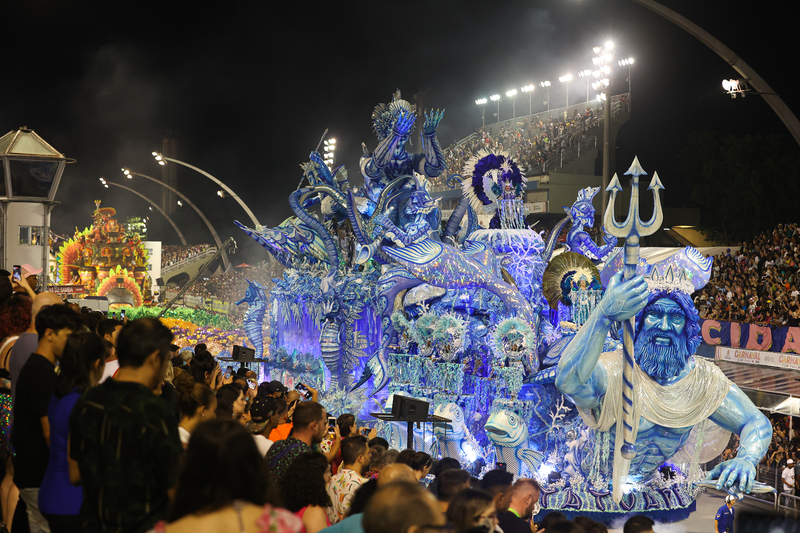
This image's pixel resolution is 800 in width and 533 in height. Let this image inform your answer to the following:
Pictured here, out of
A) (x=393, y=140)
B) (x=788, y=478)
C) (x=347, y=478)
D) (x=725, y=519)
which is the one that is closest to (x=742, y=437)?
(x=725, y=519)

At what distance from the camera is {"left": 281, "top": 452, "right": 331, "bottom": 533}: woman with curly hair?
3.92 meters

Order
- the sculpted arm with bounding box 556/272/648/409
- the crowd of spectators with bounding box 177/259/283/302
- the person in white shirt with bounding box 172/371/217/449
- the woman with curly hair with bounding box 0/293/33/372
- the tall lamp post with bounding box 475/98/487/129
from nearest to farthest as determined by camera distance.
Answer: the person in white shirt with bounding box 172/371/217/449 < the woman with curly hair with bounding box 0/293/33/372 < the sculpted arm with bounding box 556/272/648/409 < the crowd of spectators with bounding box 177/259/283/302 < the tall lamp post with bounding box 475/98/487/129

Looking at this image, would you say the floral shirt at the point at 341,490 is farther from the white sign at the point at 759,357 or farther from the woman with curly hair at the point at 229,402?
the white sign at the point at 759,357

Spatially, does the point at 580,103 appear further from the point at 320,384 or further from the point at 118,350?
the point at 118,350

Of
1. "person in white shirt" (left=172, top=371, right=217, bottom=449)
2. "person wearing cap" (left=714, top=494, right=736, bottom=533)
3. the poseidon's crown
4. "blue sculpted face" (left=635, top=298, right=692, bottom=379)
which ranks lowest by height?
"person wearing cap" (left=714, top=494, right=736, bottom=533)

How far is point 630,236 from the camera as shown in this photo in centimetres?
730

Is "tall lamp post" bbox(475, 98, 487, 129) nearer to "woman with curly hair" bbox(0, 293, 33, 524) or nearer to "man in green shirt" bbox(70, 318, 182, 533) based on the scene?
"woman with curly hair" bbox(0, 293, 33, 524)

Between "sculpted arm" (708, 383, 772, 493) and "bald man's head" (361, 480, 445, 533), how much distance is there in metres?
5.66

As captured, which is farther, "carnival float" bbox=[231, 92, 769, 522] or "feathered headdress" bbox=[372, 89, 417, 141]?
"feathered headdress" bbox=[372, 89, 417, 141]

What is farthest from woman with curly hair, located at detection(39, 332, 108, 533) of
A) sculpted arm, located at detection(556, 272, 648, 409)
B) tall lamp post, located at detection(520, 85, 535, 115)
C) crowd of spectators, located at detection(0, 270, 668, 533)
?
tall lamp post, located at detection(520, 85, 535, 115)

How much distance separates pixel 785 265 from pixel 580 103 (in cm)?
1974

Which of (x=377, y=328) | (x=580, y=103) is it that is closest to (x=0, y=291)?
(x=377, y=328)

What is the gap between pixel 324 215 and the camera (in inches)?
598

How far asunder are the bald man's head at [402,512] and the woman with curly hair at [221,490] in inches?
10.7
